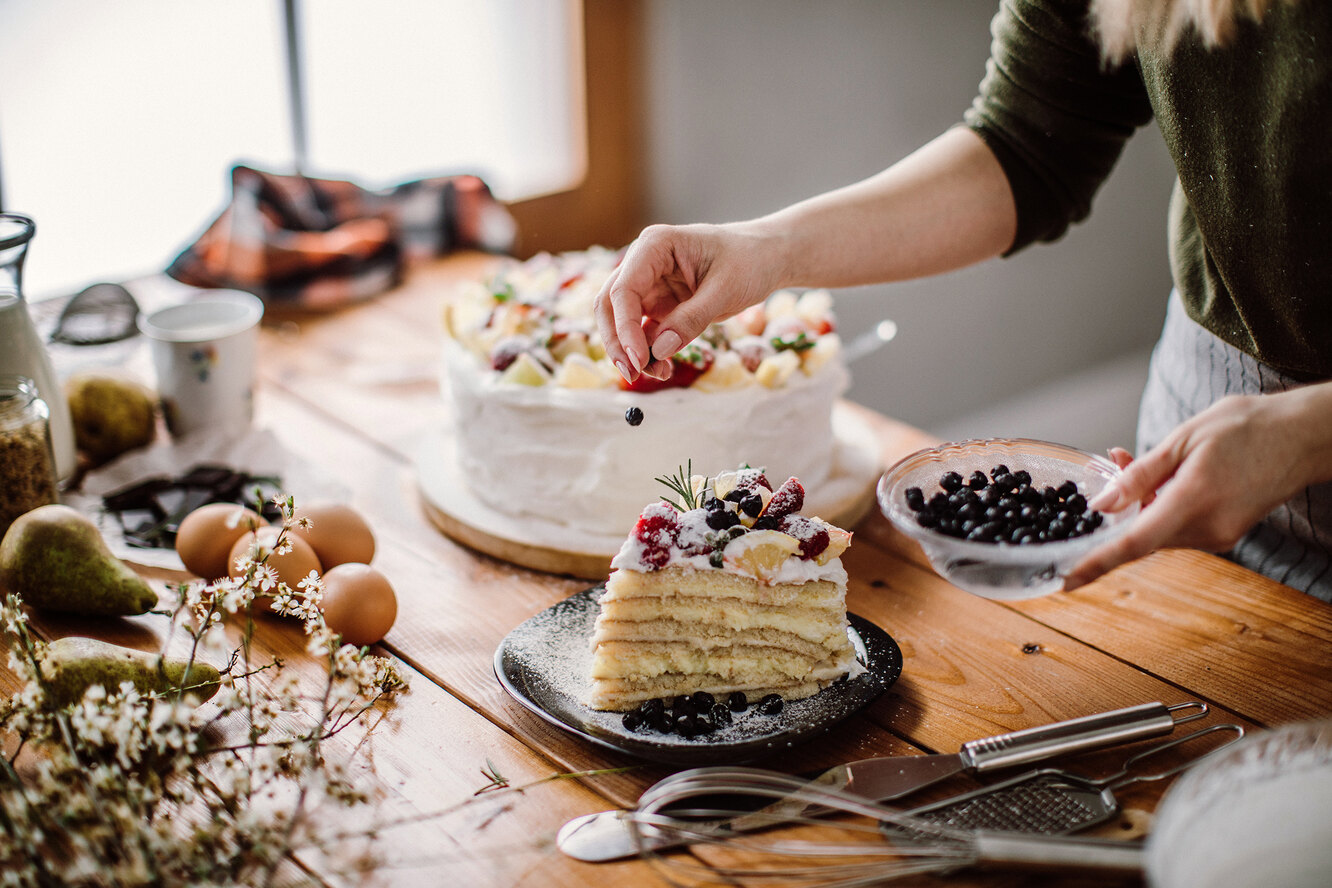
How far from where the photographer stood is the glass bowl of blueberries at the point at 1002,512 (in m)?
1.20

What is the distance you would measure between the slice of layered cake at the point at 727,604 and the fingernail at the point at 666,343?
20 centimetres

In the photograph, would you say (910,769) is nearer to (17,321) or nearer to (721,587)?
(721,587)

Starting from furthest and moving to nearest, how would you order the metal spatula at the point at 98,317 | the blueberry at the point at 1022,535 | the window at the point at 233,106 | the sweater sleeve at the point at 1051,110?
the window at the point at 233,106
the metal spatula at the point at 98,317
the sweater sleeve at the point at 1051,110
the blueberry at the point at 1022,535

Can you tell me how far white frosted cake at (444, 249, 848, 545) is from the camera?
173cm

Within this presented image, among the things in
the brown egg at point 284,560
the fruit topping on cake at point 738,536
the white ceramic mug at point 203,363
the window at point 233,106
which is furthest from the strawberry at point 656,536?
the window at point 233,106

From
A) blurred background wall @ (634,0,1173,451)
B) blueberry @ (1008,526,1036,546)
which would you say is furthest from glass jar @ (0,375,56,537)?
blurred background wall @ (634,0,1173,451)

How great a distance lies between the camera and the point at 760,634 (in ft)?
4.59

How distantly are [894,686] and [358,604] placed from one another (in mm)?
702

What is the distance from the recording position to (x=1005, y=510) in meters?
1.23

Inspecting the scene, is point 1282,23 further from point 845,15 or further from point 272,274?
point 845,15

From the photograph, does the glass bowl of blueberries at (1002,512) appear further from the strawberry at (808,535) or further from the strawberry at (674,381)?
the strawberry at (674,381)

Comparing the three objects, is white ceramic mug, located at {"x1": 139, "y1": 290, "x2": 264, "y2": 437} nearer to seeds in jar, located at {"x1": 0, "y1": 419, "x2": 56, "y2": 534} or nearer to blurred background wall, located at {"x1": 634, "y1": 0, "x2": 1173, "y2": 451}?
seeds in jar, located at {"x1": 0, "y1": 419, "x2": 56, "y2": 534}

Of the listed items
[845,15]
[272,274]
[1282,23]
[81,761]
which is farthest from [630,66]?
[81,761]

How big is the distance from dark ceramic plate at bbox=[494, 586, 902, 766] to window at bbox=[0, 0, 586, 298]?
1982 mm
